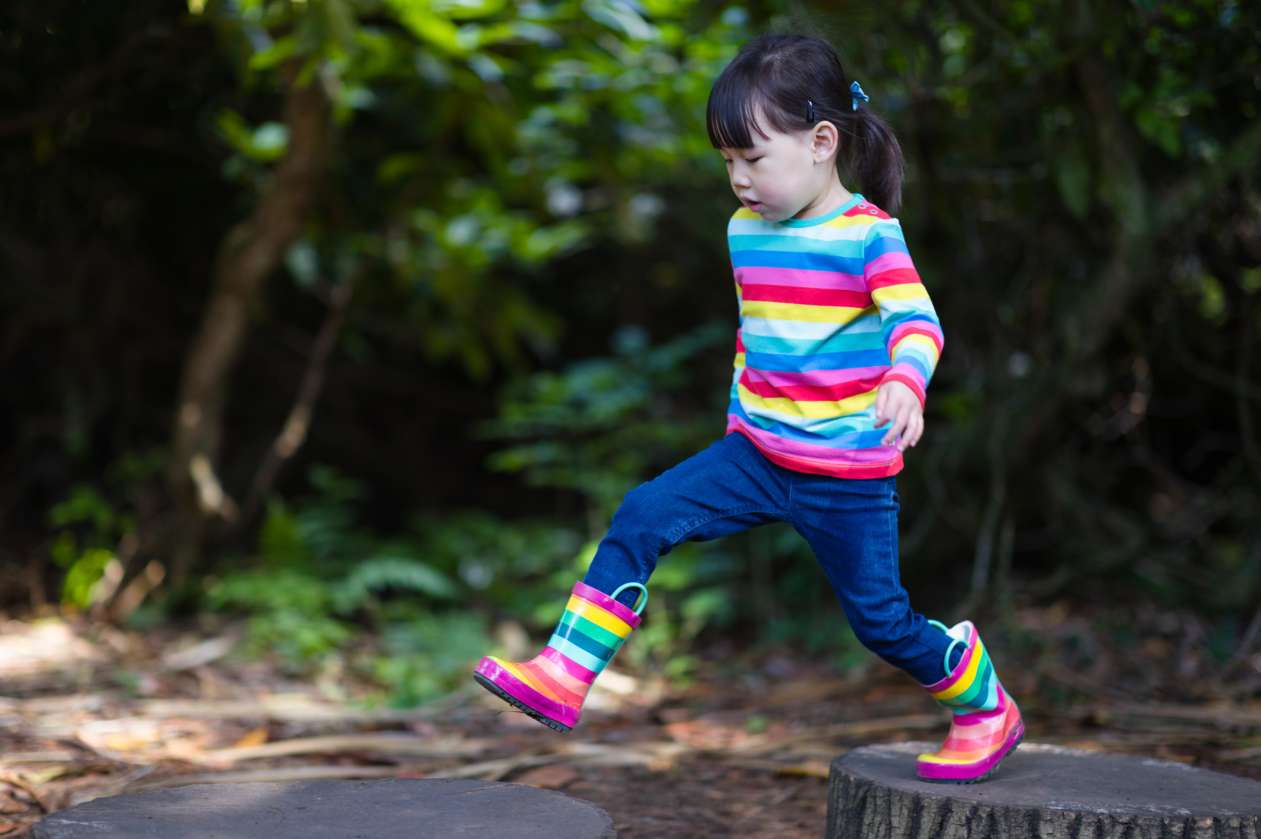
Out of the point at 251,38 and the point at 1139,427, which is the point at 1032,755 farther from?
the point at 251,38

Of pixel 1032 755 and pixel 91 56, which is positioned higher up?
pixel 91 56

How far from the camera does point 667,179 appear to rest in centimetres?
582

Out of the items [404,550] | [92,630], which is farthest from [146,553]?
[404,550]

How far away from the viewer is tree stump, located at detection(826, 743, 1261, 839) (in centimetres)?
215

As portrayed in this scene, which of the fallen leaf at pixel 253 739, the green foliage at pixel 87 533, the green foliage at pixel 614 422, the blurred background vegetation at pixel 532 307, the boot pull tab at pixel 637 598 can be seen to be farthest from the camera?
the green foliage at pixel 87 533

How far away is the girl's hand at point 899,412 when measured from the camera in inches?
75.7

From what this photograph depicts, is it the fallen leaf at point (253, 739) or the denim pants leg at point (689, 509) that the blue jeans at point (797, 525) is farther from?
the fallen leaf at point (253, 739)

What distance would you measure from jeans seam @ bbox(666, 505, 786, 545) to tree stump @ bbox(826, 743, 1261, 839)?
0.56m

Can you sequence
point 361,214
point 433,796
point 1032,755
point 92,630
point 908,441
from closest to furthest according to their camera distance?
point 908,441
point 433,796
point 1032,755
point 92,630
point 361,214

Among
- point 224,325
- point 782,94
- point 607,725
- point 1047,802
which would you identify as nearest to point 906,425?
point 782,94

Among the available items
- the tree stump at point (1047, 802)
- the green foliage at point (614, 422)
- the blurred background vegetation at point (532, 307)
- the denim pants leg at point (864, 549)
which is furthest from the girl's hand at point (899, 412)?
the green foliage at point (614, 422)

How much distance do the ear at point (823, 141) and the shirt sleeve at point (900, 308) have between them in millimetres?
154

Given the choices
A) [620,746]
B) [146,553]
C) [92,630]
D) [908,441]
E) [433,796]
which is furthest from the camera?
[146,553]

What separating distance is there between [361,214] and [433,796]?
3.86m
